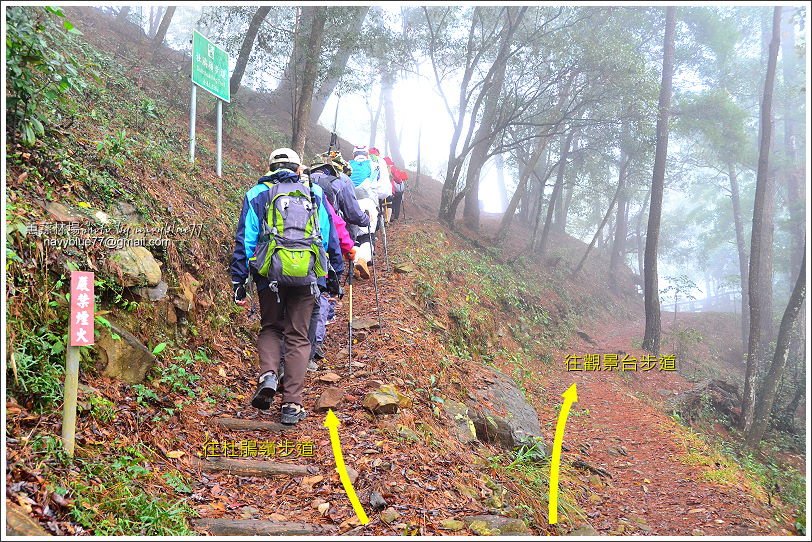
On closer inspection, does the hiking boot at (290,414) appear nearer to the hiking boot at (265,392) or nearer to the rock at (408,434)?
the hiking boot at (265,392)

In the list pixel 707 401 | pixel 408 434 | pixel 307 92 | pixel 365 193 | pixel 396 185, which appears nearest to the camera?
pixel 408 434

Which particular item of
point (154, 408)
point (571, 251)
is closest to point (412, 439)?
point (154, 408)

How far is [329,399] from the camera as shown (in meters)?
5.22

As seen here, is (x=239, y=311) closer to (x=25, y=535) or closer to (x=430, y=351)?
(x=430, y=351)

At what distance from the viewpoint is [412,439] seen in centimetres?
477

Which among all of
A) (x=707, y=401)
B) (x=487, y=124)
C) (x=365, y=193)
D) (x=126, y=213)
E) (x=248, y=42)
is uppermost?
(x=248, y=42)

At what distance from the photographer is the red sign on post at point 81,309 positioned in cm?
309

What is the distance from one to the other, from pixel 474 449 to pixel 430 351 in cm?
207

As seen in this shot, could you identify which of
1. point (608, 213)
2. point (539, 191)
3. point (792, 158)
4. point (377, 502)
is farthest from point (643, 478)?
point (539, 191)

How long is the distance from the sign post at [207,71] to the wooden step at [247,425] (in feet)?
18.3

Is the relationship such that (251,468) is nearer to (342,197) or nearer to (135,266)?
(135,266)

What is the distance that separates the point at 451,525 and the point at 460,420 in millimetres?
2271

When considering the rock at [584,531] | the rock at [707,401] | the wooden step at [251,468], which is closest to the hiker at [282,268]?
the wooden step at [251,468]

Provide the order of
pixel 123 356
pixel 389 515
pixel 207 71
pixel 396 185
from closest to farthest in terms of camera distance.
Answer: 1. pixel 389 515
2. pixel 123 356
3. pixel 207 71
4. pixel 396 185
